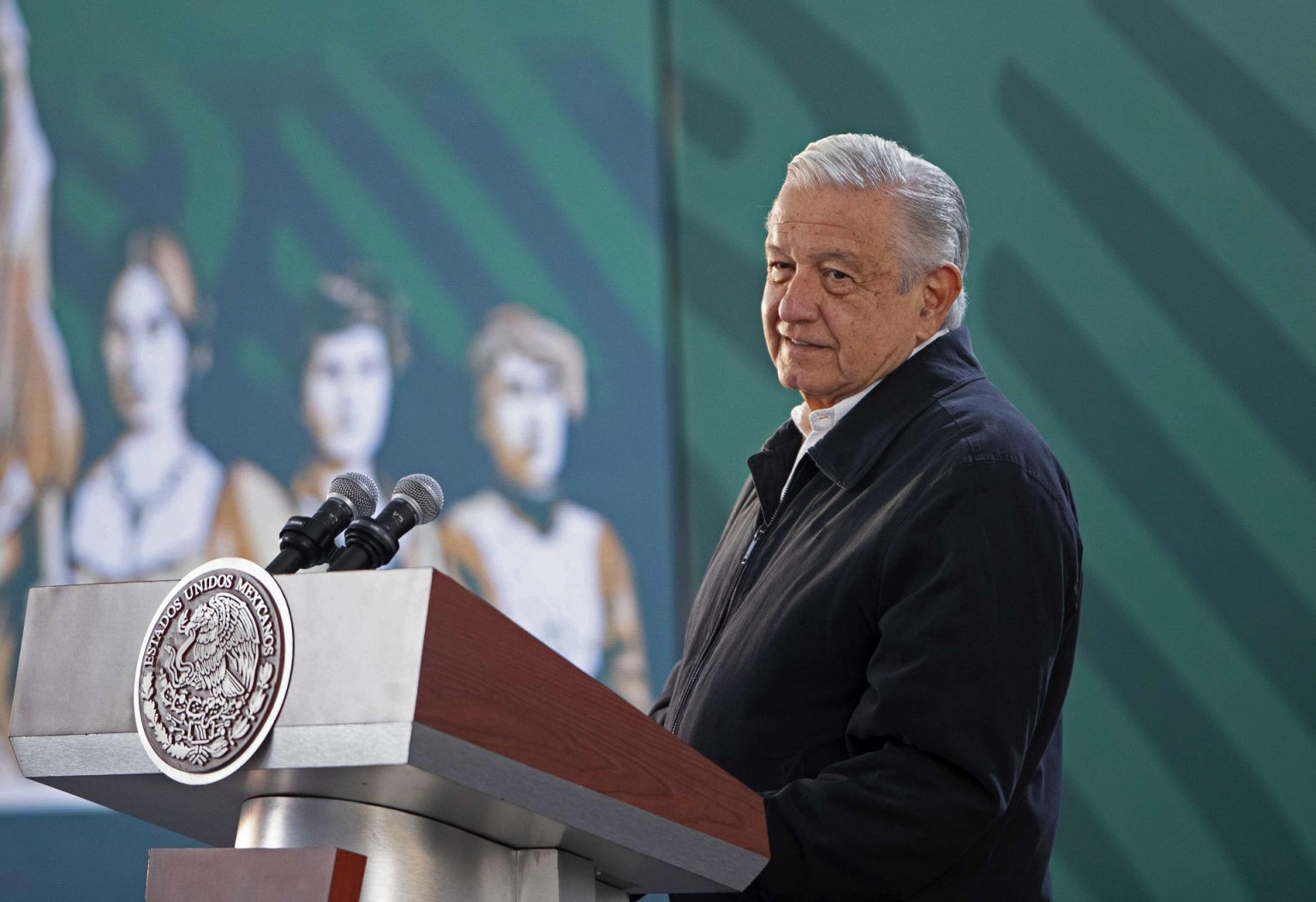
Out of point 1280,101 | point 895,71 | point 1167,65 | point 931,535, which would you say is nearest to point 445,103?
point 895,71

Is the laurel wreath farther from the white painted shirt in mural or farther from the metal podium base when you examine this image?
the white painted shirt in mural

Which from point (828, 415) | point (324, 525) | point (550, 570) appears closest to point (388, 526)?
point (324, 525)

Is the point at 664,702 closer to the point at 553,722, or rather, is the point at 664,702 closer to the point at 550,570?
the point at 553,722

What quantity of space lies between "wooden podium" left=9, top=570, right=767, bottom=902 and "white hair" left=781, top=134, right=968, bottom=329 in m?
0.84

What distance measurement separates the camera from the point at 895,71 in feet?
10.3

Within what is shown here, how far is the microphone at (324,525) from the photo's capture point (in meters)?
1.12

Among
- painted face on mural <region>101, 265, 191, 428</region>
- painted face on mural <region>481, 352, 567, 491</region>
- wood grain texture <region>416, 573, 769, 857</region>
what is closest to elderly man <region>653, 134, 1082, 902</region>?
wood grain texture <region>416, 573, 769, 857</region>

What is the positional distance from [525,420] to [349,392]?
0.46 m

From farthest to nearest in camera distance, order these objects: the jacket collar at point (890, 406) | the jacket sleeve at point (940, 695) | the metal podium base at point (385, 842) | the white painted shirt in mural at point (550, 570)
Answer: the white painted shirt in mural at point (550, 570) → the jacket collar at point (890, 406) → the jacket sleeve at point (940, 695) → the metal podium base at point (385, 842)

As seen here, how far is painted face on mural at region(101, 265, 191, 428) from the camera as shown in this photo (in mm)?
3547

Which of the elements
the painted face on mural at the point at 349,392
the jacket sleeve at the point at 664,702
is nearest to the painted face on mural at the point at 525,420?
the painted face on mural at the point at 349,392

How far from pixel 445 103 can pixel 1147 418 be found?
180 centimetres

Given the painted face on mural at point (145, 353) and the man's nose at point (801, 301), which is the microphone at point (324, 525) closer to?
the man's nose at point (801, 301)

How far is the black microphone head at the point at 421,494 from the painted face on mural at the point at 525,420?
2.06m
